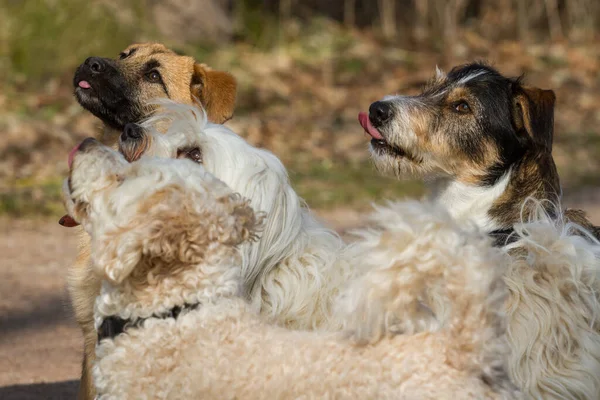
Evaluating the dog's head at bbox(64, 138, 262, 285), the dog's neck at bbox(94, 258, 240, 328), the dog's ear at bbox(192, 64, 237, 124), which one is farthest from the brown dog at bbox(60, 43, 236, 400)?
the dog's neck at bbox(94, 258, 240, 328)

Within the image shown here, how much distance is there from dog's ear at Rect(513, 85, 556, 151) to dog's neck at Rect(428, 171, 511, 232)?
215 millimetres

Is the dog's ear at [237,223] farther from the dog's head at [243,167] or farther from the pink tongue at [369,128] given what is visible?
the pink tongue at [369,128]

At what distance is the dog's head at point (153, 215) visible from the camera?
2.70 metres

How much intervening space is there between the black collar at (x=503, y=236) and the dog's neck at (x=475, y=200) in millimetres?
36

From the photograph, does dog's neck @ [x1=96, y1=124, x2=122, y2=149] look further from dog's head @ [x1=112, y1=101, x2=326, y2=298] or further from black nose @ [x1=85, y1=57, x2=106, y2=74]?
dog's head @ [x1=112, y1=101, x2=326, y2=298]

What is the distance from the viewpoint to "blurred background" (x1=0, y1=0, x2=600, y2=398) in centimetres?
775

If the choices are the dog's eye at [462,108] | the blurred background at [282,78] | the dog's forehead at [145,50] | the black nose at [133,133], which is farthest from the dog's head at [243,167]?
the blurred background at [282,78]

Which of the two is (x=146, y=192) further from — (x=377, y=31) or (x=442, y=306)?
(x=377, y=31)

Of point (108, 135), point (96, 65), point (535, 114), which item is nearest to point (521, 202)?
point (535, 114)

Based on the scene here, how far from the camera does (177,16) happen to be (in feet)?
43.5

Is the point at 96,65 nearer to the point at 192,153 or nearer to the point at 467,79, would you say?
the point at 192,153

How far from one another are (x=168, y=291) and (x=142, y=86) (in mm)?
2379

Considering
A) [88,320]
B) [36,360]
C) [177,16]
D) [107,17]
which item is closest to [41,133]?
[107,17]

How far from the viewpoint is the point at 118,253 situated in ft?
8.78
